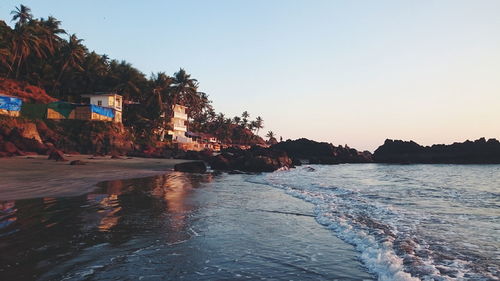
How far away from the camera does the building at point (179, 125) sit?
72.6 metres

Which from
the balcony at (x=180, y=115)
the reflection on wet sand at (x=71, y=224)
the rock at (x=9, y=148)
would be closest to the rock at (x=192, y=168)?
the rock at (x=9, y=148)

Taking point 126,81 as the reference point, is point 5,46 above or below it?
above

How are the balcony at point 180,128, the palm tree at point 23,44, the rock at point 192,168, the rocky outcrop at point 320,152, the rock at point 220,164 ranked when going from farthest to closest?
the balcony at point 180,128
the rocky outcrop at point 320,152
the palm tree at point 23,44
the rock at point 220,164
the rock at point 192,168

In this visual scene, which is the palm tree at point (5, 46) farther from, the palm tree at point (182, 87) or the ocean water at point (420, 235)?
the ocean water at point (420, 235)

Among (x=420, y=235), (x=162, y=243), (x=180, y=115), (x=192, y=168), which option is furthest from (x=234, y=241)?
(x=180, y=115)

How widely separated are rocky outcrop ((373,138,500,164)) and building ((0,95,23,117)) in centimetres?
6502

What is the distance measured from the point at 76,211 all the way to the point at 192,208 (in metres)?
3.74

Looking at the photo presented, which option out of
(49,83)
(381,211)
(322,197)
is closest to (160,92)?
(49,83)

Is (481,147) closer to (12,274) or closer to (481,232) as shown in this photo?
(481,232)

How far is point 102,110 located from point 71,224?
160 ft

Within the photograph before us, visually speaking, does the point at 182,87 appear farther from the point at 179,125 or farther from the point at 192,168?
the point at 192,168

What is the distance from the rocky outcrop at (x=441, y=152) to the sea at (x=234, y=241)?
201 ft

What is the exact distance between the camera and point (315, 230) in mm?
9688

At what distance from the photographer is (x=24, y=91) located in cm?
5184
